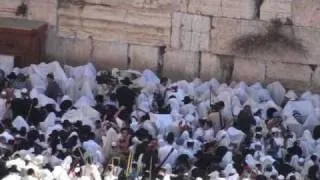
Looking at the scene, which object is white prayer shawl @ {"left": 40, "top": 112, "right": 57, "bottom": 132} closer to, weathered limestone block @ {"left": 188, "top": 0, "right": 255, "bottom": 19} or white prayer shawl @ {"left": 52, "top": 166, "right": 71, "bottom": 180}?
→ white prayer shawl @ {"left": 52, "top": 166, "right": 71, "bottom": 180}

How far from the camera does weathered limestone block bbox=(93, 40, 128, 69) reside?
8375 millimetres

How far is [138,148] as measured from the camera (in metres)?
A: 6.68

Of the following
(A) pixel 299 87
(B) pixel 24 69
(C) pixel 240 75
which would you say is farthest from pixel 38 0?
(A) pixel 299 87

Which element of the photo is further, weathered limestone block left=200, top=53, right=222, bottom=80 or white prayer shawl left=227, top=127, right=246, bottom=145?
weathered limestone block left=200, top=53, right=222, bottom=80

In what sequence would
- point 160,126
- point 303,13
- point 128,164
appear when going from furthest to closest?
1. point 303,13
2. point 160,126
3. point 128,164

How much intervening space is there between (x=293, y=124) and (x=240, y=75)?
3.40 feet

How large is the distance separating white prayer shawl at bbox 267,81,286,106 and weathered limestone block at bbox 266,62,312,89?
11 cm

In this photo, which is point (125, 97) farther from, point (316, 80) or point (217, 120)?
point (316, 80)

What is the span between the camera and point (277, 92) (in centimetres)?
802

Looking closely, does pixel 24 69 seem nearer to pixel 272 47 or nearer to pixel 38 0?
pixel 38 0

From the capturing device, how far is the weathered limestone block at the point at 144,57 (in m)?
8.34

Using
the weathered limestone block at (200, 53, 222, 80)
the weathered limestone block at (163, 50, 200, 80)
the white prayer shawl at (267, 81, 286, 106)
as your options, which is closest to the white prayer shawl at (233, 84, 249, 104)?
the white prayer shawl at (267, 81, 286, 106)

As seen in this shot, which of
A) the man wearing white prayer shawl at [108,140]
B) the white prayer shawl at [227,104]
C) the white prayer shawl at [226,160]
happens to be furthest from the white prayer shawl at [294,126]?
the man wearing white prayer shawl at [108,140]

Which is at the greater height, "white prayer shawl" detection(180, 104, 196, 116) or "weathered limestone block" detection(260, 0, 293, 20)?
"weathered limestone block" detection(260, 0, 293, 20)
